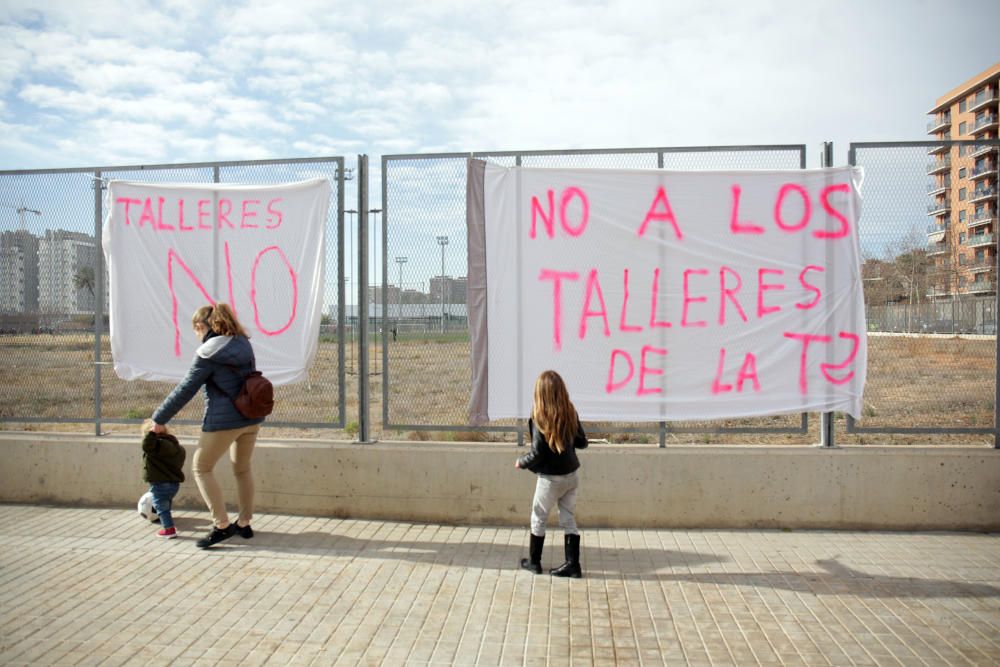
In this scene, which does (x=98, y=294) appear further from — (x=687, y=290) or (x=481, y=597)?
(x=687, y=290)

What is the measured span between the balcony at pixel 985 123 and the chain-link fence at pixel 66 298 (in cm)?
9791

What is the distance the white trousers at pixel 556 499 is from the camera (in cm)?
512

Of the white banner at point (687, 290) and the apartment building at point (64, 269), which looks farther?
the apartment building at point (64, 269)

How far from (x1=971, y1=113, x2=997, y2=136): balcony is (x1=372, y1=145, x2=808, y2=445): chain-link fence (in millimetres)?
95727

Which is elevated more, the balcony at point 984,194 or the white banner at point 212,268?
the balcony at point 984,194

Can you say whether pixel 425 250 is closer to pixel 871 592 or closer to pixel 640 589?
pixel 640 589

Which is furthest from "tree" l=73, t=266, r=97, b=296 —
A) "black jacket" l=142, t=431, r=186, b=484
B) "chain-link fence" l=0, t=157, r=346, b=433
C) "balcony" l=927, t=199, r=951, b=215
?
"balcony" l=927, t=199, r=951, b=215

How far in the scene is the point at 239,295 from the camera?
22.4 ft

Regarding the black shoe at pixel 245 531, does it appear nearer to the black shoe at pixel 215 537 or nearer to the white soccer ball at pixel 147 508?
the black shoe at pixel 215 537

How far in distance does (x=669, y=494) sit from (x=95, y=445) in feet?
17.6

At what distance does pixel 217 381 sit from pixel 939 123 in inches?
4331

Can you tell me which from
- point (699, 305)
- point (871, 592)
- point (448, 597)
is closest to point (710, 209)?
point (699, 305)

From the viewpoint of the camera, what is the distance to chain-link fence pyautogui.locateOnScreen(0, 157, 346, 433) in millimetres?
6973

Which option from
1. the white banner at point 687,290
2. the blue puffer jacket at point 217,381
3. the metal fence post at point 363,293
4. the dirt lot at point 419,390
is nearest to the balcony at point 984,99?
the dirt lot at point 419,390
